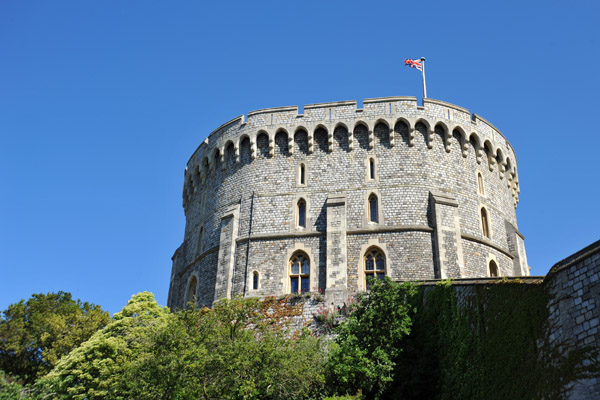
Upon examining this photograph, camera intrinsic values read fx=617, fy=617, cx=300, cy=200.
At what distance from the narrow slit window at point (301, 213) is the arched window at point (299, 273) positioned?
63.0 inches

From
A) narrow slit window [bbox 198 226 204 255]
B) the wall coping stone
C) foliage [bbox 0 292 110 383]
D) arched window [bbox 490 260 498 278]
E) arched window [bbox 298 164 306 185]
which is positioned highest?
arched window [bbox 298 164 306 185]

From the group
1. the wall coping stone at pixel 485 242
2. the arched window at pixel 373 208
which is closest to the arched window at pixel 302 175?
the arched window at pixel 373 208

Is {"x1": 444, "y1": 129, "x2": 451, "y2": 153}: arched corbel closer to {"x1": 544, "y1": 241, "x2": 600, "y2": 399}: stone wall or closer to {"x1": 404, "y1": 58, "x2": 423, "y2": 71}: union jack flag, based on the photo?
{"x1": 404, "y1": 58, "x2": 423, "y2": 71}: union jack flag

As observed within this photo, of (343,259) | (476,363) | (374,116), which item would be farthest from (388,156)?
(476,363)

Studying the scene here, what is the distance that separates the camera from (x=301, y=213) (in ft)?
99.4

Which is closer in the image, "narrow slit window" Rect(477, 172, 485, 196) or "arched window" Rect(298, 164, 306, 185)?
"arched window" Rect(298, 164, 306, 185)

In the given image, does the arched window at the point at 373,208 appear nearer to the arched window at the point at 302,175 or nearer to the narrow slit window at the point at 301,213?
the narrow slit window at the point at 301,213

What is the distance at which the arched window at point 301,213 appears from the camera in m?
30.0

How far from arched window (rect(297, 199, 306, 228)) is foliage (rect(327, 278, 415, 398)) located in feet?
25.1

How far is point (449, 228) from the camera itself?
94.2ft

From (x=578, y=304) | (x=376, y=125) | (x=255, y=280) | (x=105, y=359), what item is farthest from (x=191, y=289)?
(x=578, y=304)

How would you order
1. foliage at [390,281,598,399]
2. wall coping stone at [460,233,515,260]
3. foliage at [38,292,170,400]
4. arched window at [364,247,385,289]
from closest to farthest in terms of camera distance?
1. foliage at [390,281,598,399]
2. foliage at [38,292,170,400]
3. arched window at [364,247,385,289]
4. wall coping stone at [460,233,515,260]

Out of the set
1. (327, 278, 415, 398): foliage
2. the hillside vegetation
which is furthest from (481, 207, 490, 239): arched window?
(327, 278, 415, 398): foliage

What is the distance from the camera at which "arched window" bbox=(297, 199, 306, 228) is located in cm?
2995
